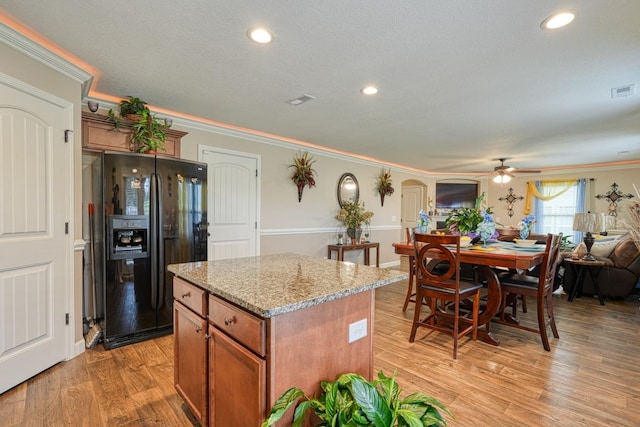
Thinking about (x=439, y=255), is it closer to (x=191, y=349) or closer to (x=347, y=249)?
(x=191, y=349)

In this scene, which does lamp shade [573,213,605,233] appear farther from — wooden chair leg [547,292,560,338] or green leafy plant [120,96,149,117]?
green leafy plant [120,96,149,117]

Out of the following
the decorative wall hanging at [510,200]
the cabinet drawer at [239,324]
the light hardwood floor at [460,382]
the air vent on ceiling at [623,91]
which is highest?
the air vent on ceiling at [623,91]

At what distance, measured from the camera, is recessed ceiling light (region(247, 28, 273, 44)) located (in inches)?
75.5

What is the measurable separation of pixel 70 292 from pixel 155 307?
2.23 feet

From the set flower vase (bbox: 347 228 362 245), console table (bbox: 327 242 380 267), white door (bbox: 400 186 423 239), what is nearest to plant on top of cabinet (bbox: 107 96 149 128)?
console table (bbox: 327 242 380 267)

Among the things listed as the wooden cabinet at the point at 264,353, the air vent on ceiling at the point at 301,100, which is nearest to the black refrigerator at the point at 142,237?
the air vent on ceiling at the point at 301,100

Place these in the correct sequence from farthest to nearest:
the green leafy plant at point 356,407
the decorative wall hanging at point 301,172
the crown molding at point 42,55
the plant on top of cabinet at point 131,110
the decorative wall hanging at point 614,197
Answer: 1. the decorative wall hanging at point 614,197
2. the decorative wall hanging at point 301,172
3. the plant on top of cabinet at point 131,110
4. the crown molding at point 42,55
5. the green leafy plant at point 356,407

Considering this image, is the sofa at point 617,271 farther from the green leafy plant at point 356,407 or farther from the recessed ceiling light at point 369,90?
the green leafy plant at point 356,407

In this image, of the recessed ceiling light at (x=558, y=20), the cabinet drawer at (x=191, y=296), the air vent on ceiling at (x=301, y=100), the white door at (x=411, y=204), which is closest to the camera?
the cabinet drawer at (x=191, y=296)

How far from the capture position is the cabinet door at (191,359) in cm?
154

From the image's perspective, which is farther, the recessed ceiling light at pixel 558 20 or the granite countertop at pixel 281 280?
the recessed ceiling light at pixel 558 20

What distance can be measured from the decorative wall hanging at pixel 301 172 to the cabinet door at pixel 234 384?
3606 millimetres

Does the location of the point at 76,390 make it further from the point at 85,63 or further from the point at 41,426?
the point at 85,63

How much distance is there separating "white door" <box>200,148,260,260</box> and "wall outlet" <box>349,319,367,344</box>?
2.93 m
